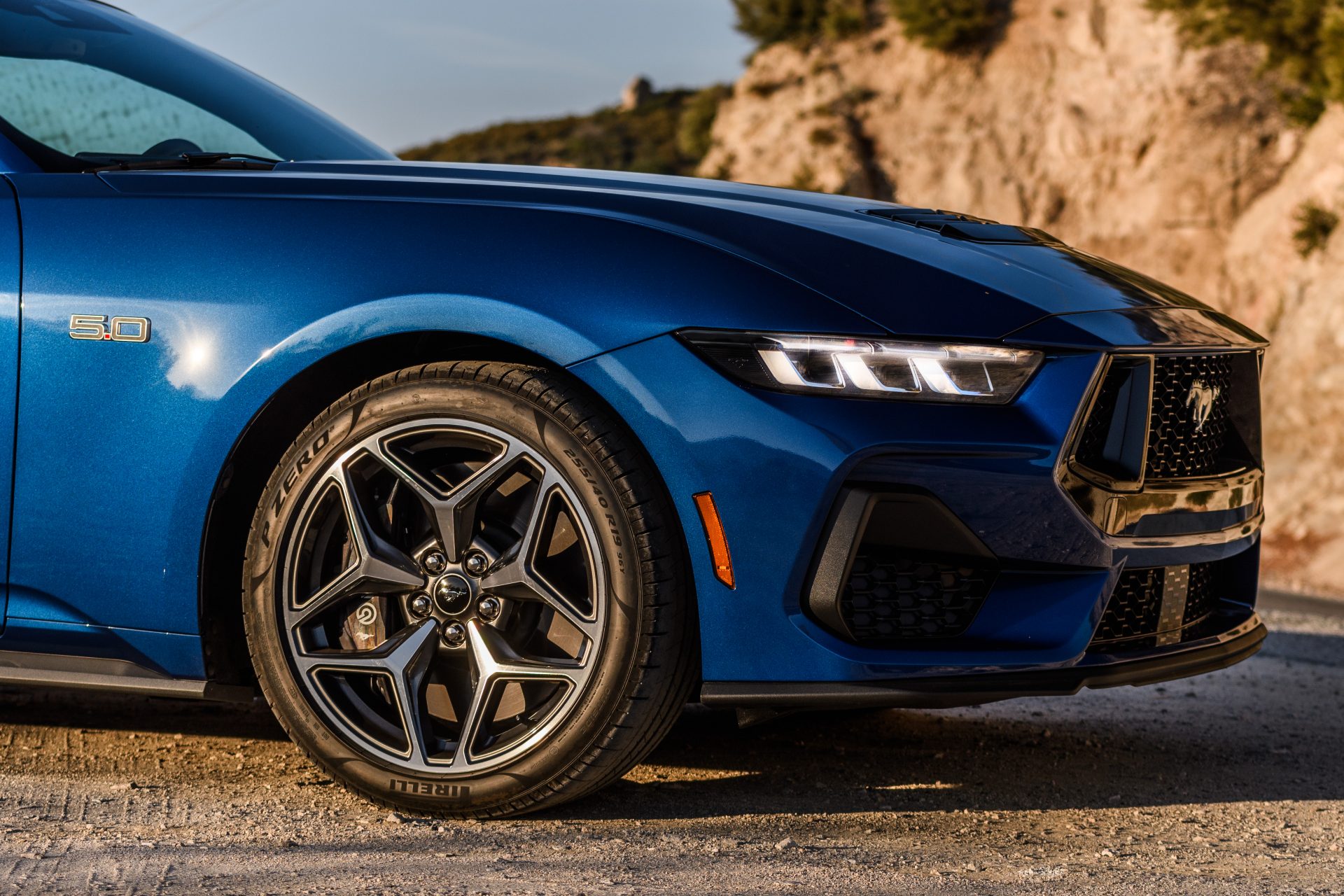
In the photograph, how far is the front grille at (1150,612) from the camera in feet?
9.12

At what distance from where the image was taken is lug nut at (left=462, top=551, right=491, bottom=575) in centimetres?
274

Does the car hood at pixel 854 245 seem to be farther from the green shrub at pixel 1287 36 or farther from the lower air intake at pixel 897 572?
the green shrub at pixel 1287 36

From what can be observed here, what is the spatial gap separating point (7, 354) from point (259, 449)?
0.54 meters

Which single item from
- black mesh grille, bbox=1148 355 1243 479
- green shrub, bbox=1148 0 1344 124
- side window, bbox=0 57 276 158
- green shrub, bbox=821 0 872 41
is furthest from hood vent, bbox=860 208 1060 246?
green shrub, bbox=821 0 872 41

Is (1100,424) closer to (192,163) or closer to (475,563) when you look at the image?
(475,563)

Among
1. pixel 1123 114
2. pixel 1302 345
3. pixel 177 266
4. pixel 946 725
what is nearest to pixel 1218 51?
pixel 1123 114

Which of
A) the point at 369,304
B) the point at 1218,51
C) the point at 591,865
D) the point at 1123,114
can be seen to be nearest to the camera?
the point at 591,865

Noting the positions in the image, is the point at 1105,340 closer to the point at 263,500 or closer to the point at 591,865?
the point at 591,865

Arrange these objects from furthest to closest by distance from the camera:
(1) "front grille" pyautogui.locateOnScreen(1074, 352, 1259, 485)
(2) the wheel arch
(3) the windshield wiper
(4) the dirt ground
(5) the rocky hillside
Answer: (5) the rocky hillside < (3) the windshield wiper < (2) the wheel arch < (1) "front grille" pyautogui.locateOnScreen(1074, 352, 1259, 485) < (4) the dirt ground

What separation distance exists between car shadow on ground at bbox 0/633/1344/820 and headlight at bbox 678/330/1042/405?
94 centimetres

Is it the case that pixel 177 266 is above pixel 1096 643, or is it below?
above

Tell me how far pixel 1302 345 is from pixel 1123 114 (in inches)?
330

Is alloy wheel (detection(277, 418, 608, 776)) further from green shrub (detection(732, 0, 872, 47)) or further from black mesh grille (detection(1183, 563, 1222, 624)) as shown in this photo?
green shrub (detection(732, 0, 872, 47))

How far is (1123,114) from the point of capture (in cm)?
2138
